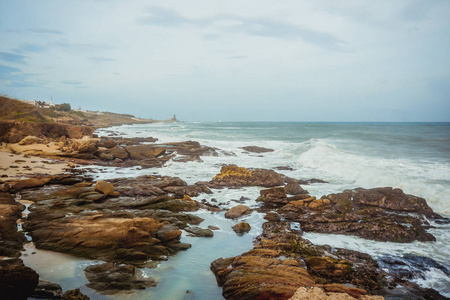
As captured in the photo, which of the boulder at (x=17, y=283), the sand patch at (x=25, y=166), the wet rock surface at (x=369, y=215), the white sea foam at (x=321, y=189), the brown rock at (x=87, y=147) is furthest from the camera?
the brown rock at (x=87, y=147)

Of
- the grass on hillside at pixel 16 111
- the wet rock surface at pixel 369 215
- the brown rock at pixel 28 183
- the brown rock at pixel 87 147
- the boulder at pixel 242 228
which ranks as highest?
the grass on hillside at pixel 16 111

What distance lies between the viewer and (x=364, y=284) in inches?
237

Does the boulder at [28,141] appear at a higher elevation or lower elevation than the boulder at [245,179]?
higher

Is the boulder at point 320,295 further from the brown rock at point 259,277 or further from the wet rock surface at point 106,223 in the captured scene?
the wet rock surface at point 106,223

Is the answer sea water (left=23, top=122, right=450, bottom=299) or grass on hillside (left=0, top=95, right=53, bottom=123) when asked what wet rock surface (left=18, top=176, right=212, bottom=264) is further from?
grass on hillside (left=0, top=95, right=53, bottom=123)

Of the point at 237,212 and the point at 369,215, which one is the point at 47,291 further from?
the point at 369,215

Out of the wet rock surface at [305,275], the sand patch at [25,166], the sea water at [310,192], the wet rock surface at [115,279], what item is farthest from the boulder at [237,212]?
the sand patch at [25,166]

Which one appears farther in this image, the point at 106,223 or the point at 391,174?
the point at 391,174

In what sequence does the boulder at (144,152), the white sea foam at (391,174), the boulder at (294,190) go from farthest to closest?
the boulder at (144,152), the boulder at (294,190), the white sea foam at (391,174)

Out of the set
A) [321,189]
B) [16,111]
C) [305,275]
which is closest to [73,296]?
[305,275]

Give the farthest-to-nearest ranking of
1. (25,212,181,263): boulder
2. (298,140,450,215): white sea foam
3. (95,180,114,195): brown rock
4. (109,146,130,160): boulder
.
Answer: (109,146,130,160): boulder < (298,140,450,215): white sea foam < (95,180,114,195): brown rock < (25,212,181,263): boulder

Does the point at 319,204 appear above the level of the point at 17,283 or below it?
below

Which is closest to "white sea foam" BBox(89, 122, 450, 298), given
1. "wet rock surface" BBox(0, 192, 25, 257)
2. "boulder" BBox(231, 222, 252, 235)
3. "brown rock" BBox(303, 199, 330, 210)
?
"boulder" BBox(231, 222, 252, 235)

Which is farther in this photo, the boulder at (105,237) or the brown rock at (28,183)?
the brown rock at (28,183)
